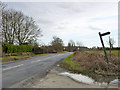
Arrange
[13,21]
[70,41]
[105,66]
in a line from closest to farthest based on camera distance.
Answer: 1. [105,66]
2. [13,21]
3. [70,41]

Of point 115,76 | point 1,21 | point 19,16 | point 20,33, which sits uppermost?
point 19,16

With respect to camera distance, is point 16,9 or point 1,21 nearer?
point 1,21

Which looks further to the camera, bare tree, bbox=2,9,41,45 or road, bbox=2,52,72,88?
bare tree, bbox=2,9,41,45

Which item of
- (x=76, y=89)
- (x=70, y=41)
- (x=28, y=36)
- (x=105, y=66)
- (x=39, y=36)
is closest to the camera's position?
(x=76, y=89)

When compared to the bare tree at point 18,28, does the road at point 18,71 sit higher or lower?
lower

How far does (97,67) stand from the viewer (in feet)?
30.6

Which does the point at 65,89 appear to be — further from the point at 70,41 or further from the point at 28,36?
the point at 70,41

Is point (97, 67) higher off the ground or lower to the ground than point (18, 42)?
lower

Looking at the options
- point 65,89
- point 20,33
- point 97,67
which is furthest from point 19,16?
point 65,89

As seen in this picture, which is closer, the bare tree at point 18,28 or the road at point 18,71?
the road at point 18,71

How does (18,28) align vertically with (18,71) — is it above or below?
above

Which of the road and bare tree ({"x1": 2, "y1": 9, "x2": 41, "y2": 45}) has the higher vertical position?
bare tree ({"x1": 2, "y1": 9, "x2": 41, "y2": 45})

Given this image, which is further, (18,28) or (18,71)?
(18,28)

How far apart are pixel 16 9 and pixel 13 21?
10.9ft
